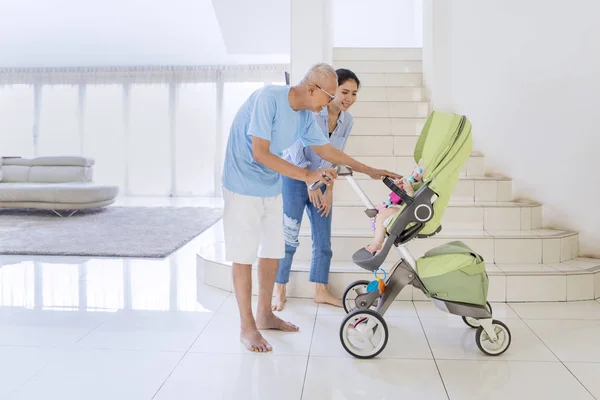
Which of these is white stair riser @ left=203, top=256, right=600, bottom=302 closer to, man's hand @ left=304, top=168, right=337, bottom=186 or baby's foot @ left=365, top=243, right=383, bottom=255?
baby's foot @ left=365, top=243, right=383, bottom=255

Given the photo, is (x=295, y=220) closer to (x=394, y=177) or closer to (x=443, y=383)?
(x=394, y=177)

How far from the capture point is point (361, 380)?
1.87 meters

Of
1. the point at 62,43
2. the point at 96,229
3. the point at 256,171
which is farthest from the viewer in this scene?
the point at 62,43

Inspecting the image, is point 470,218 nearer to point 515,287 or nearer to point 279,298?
point 515,287

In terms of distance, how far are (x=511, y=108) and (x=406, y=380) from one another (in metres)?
2.78

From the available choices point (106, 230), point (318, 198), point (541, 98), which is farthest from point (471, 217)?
point (106, 230)

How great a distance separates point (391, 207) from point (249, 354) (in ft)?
2.79

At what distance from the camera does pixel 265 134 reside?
6.59ft

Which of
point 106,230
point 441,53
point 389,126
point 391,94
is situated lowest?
point 106,230

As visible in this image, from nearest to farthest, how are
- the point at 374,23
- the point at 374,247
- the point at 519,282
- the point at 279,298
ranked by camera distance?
1. the point at 374,247
2. the point at 279,298
3. the point at 519,282
4. the point at 374,23

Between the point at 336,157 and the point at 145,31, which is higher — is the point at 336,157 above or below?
below

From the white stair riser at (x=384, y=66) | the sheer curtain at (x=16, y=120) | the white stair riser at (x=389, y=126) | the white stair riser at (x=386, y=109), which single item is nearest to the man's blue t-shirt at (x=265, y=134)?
the white stair riser at (x=389, y=126)

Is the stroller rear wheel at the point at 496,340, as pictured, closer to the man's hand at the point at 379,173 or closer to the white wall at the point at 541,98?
the man's hand at the point at 379,173

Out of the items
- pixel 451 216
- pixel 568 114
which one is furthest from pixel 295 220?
pixel 568 114
